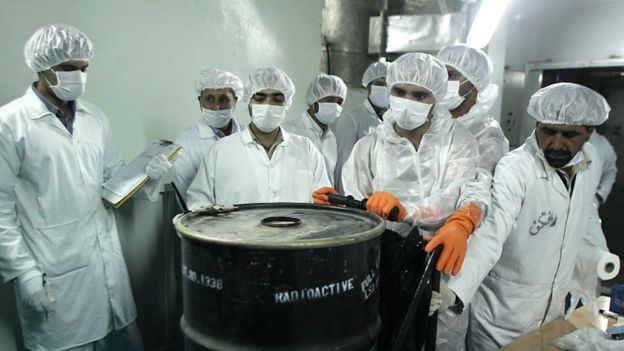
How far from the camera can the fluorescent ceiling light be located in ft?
7.96

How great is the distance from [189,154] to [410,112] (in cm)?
125

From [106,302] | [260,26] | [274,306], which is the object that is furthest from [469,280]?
[260,26]

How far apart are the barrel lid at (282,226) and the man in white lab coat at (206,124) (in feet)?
4.06

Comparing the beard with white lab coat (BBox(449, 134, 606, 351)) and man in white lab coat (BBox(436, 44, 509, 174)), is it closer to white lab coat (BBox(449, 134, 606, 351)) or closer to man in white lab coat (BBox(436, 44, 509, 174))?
white lab coat (BBox(449, 134, 606, 351))

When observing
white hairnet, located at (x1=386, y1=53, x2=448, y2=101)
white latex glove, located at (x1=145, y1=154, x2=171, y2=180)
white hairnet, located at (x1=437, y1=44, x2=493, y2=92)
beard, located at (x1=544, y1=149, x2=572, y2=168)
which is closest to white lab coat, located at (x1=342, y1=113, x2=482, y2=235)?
white hairnet, located at (x1=386, y1=53, x2=448, y2=101)

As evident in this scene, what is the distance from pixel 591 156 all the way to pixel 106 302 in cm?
199

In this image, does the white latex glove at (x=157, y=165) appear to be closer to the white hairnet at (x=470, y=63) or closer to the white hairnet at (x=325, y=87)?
the white hairnet at (x=325, y=87)

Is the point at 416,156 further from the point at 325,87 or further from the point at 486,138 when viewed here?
the point at 325,87

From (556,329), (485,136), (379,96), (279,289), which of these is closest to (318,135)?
(379,96)

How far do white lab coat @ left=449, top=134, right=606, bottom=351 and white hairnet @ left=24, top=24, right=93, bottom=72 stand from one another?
1646 millimetres

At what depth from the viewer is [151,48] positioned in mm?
2250

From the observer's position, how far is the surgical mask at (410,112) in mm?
1442

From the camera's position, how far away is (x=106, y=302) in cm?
170

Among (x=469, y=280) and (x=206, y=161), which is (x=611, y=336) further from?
(x=206, y=161)
